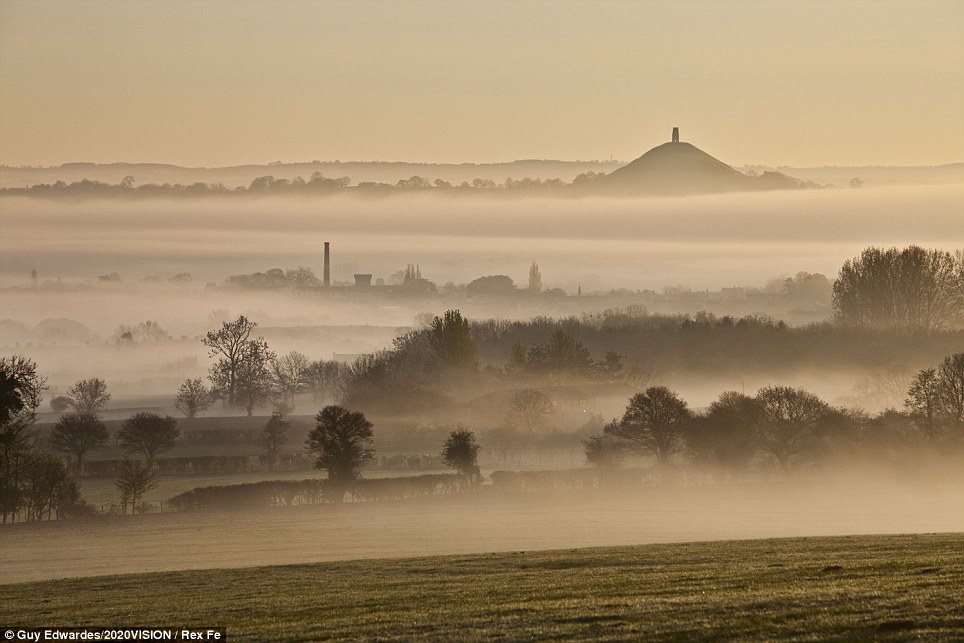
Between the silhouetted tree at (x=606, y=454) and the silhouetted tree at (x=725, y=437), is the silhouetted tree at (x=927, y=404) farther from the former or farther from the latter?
the silhouetted tree at (x=606, y=454)

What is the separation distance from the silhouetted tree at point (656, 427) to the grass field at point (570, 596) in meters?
54.1

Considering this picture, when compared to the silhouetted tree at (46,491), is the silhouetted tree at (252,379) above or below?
above

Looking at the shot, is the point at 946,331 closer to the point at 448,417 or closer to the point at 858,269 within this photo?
the point at 858,269

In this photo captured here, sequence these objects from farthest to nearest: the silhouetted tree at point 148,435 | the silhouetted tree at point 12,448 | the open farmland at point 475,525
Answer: the silhouetted tree at point 148,435 → the silhouetted tree at point 12,448 → the open farmland at point 475,525

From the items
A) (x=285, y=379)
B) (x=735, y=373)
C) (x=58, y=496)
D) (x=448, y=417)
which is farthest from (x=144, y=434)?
(x=735, y=373)

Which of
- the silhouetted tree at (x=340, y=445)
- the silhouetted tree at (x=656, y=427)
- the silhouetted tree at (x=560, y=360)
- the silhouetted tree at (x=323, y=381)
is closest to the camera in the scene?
the silhouetted tree at (x=340, y=445)

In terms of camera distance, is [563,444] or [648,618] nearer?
[648,618]

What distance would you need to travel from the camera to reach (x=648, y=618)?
2339cm

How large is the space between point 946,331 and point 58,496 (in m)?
145

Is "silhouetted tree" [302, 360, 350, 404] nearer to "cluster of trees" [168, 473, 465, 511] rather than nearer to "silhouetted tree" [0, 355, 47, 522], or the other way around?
"cluster of trees" [168, 473, 465, 511]

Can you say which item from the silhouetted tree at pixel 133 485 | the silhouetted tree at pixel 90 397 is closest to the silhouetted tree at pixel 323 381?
the silhouetted tree at pixel 90 397

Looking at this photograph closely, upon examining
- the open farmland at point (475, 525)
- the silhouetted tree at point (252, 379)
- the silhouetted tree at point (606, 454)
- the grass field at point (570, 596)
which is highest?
the silhouetted tree at point (252, 379)

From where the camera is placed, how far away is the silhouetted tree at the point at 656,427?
97.8m

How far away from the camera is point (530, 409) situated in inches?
5310
